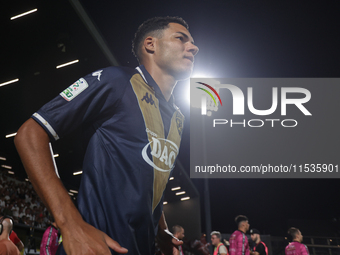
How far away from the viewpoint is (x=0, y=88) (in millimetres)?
7902

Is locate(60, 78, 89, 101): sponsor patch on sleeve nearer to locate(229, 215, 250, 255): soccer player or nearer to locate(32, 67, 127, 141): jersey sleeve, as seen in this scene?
locate(32, 67, 127, 141): jersey sleeve

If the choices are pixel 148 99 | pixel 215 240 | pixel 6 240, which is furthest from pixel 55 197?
pixel 215 240

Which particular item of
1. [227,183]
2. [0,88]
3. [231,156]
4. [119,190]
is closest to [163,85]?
[119,190]

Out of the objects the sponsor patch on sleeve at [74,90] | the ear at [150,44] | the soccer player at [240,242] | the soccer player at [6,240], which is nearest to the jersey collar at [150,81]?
the ear at [150,44]

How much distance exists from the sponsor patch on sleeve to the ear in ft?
1.42

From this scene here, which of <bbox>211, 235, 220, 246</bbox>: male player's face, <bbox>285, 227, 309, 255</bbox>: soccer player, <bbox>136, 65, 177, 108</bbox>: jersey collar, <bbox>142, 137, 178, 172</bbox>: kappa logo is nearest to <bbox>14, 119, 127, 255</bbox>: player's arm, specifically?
<bbox>142, 137, 178, 172</bbox>: kappa logo

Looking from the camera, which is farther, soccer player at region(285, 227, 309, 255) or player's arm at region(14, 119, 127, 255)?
soccer player at region(285, 227, 309, 255)

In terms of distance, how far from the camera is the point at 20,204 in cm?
1268

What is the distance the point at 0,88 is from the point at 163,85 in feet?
27.1

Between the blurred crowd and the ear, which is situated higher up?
the ear

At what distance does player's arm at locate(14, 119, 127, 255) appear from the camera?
0.67 m

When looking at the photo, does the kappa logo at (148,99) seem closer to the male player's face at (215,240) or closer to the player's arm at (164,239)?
the player's arm at (164,239)

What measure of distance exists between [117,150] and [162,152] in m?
0.20

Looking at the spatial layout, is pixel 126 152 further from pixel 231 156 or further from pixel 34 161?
pixel 231 156
